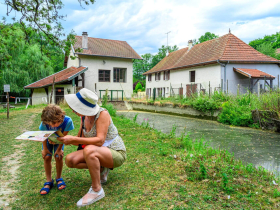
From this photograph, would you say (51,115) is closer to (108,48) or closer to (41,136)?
(41,136)

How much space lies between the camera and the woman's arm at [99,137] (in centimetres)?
271

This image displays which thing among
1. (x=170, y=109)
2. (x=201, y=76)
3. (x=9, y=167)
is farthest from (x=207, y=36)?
(x=9, y=167)

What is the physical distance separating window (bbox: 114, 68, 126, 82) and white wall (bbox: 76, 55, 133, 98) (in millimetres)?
381

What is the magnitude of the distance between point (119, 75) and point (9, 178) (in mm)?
24170

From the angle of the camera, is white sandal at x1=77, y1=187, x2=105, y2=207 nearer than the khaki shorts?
Yes

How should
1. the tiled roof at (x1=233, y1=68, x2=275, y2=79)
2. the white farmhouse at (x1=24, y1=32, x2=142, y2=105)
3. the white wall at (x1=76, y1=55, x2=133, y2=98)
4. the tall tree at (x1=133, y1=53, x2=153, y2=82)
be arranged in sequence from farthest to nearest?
the tall tree at (x1=133, y1=53, x2=153, y2=82) < the white wall at (x1=76, y1=55, x2=133, y2=98) < the white farmhouse at (x1=24, y1=32, x2=142, y2=105) < the tiled roof at (x1=233, y1=68, x2=275, y2=79)

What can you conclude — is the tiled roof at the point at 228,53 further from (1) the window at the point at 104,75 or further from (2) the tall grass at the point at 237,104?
(1) the window at the point at 104,75

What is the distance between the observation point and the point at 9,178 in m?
3.89

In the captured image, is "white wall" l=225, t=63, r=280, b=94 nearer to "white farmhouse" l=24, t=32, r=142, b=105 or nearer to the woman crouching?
"white farmhouse" l=24, t=32, r=142, b=105

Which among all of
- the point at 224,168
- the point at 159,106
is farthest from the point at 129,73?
the point at 224,168

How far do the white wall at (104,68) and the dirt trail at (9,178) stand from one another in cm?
2037

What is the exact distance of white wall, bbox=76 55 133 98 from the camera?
25.7 metres

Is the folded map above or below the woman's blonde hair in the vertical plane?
below

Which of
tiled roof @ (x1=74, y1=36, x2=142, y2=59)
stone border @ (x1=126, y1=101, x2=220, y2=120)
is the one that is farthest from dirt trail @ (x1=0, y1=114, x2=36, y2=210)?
tiled roof @ (x1=74, y1=36, x2=142, y2=59)
